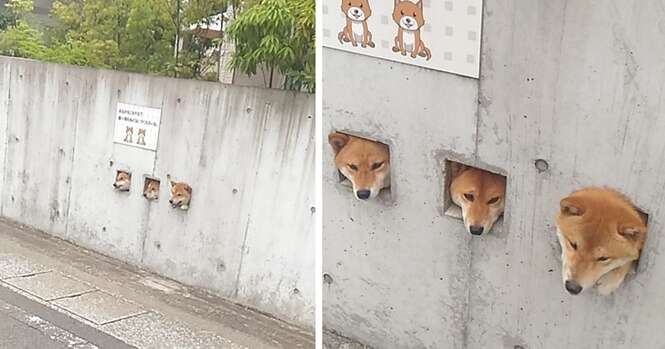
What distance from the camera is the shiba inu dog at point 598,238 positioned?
4.17 ft

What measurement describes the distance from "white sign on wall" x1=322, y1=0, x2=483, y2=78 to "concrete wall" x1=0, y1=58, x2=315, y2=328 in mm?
1934

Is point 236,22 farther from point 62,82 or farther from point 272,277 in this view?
point 62,82

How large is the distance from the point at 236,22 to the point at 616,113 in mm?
2949

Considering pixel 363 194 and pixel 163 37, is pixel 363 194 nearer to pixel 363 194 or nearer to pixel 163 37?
pixel 363 194

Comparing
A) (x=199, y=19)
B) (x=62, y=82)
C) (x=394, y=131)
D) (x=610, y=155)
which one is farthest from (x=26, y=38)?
(x=610, y=155)

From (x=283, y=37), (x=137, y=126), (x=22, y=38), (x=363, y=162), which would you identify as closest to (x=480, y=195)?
(x=363, y=162)

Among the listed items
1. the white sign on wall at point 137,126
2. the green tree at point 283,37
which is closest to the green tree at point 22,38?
the white sign on wall at point 137,126

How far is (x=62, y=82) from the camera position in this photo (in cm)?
495

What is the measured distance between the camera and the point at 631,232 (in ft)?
4.17

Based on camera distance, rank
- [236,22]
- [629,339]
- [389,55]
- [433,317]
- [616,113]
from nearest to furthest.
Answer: [616,113], [629,339], [389,55], [433,317], [236,22]

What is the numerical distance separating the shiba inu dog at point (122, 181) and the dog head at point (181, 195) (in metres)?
0.49

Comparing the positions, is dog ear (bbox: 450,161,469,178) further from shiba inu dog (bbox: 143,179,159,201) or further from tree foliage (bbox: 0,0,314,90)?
shiba inu dog (bbox: 143,179,159,201)

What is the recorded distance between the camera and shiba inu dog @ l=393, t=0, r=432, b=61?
57.9 inches

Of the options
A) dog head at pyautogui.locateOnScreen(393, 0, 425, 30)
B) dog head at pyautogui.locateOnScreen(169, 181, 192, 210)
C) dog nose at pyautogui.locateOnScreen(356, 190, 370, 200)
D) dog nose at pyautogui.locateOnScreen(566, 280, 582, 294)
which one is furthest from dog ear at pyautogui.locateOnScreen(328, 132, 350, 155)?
dog head at pyautogui.locateOnScreen(169, 181, 192, 210)
